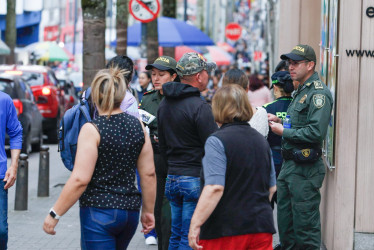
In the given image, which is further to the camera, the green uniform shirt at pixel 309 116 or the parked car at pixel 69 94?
the parked car at pixel 69 94

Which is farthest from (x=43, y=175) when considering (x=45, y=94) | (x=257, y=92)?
(x=45, y=94)

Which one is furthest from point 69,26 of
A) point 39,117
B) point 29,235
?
point 29,235

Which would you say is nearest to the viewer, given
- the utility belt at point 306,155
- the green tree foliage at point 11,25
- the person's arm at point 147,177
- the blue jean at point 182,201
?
the person's arm at point 147,177

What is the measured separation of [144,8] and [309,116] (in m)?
8.76

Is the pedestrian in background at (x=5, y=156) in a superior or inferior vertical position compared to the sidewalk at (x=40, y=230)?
superior

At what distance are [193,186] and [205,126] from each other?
1.57 feet

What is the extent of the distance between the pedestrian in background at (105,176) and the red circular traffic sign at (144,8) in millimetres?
10126

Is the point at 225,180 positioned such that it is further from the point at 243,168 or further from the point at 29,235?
the point at 29,235

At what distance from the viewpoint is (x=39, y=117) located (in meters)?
20.0

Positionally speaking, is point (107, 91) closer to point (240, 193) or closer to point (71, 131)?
point (240, 193)

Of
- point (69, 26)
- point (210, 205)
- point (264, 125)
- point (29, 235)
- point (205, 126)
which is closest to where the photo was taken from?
point (210, 205)

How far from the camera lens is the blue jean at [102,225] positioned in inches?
201

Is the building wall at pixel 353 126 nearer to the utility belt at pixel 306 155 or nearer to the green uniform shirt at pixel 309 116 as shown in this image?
the green uniform shirt at pixel 309 116

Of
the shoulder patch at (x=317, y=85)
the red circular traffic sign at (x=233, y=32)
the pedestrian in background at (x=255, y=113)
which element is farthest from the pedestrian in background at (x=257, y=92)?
the red circular traffic sign at (x=233, y=32)
